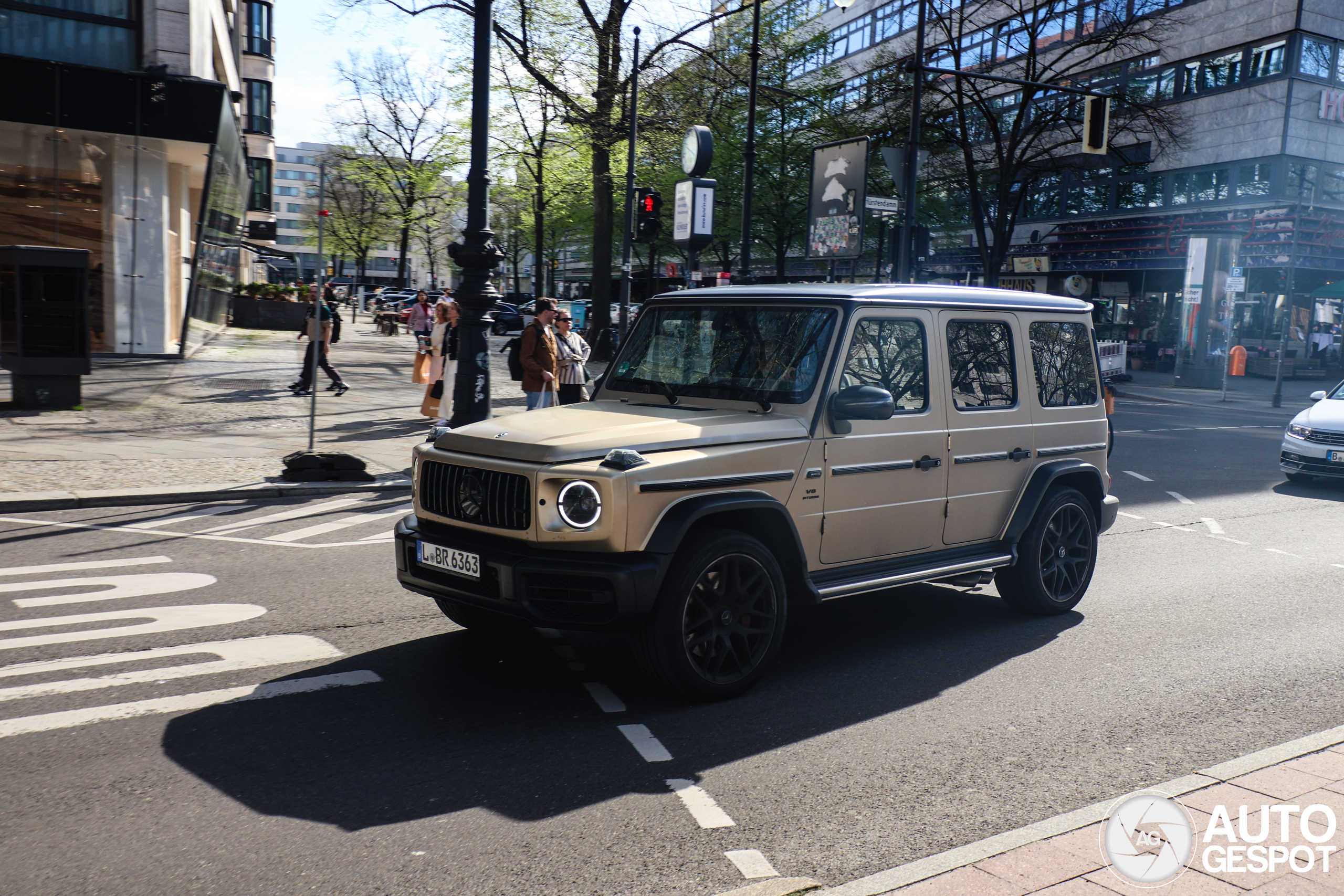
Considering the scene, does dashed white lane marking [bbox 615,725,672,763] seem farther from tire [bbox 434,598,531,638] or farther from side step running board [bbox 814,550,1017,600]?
tire [bbox 434,598,531,638]

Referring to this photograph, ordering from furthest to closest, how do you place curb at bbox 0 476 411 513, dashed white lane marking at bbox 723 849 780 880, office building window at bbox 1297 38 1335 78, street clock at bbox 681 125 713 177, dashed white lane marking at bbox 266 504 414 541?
office building window at bbox 1297 38 1335 78 → street clock at bbox 681 125 713 177 → curb at bbox 0 476 411 513 → dashed white lane marking at bbox 266 504 414 541 → dashed white lane marking at bbox 723 849 780 880

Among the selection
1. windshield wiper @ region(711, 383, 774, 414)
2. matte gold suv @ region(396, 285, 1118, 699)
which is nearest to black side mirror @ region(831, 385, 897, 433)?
matte gold suv @ region(396, 285, 1118, 699)

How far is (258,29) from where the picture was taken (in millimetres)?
63469

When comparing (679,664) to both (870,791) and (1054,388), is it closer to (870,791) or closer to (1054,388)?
(870,791)

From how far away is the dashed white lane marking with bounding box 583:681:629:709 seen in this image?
492 cm

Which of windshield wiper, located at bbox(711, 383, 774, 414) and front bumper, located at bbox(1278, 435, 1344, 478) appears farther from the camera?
front bumper, located at bbox(1278, 435, 1344, 478)

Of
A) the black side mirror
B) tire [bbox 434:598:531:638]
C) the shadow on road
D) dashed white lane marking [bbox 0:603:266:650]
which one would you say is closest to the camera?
the shadow on road

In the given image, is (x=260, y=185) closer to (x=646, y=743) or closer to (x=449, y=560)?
(x=449, y=560)

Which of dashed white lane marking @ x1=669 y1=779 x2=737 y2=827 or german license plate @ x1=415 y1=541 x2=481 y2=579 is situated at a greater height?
german license plate @ x1=415 y1=541 x2=481 y2=579

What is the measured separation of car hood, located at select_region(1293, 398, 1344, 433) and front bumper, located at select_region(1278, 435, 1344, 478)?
0.70ft

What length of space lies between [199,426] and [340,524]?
6.08 metres

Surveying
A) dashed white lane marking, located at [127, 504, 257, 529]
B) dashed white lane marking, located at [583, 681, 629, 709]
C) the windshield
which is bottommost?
dashed white lane marking, located at [127, 504, 257, 529]

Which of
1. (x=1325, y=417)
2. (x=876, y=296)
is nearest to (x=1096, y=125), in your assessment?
(x=1325, y=417)

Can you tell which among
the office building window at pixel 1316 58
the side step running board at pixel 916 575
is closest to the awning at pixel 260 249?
the office building window at pixel 1316 58
